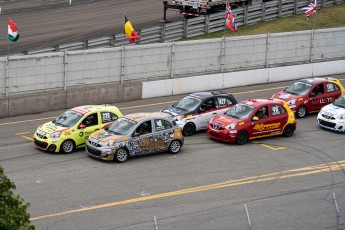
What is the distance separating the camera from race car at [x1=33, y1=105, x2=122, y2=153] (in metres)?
26.5

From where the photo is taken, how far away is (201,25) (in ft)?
152

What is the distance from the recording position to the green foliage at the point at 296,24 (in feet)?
153

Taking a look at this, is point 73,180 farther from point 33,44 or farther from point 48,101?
point 33,44

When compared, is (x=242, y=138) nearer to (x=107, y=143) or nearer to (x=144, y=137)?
(x=144, y=137)

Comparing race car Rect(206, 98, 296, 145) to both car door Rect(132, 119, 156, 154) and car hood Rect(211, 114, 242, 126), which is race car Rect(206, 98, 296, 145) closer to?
car hood Rect(211, 114, 242, 126)

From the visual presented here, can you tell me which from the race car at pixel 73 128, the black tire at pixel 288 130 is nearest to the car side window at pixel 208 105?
the black tire at pixel 288 130

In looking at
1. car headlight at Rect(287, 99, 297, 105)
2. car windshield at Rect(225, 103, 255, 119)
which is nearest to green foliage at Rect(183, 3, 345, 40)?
car headlight at Rect(287, 99, 297, 105)

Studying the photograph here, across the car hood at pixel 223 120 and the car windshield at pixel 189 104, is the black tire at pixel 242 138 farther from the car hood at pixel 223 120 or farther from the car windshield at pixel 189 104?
the car windshield at pixel 189 104

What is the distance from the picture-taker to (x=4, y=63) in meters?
31.0

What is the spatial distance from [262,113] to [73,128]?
707cm

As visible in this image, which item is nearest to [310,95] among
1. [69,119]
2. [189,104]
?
[189,104]

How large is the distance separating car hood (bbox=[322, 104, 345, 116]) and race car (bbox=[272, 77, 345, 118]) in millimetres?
1402

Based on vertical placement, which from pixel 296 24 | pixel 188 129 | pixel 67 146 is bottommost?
pixel 67 146

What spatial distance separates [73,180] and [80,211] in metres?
2.85
